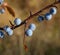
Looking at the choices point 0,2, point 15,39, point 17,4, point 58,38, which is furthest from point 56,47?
point 0,2

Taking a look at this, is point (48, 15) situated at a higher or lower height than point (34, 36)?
higher

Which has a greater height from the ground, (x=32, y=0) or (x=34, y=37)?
(x=32, y=0)

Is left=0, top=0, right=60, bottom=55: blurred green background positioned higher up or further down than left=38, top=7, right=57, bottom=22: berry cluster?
further down

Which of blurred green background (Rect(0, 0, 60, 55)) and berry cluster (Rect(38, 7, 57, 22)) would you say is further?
blurred green background (Rect(0, 0, 60, 55))

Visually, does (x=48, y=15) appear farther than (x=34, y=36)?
No

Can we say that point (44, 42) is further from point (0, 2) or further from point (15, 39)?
point (0, 2)

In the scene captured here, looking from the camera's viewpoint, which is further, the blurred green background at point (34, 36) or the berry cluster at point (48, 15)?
the blurred green background at point (34, 36)

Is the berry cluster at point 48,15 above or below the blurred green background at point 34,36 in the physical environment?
above

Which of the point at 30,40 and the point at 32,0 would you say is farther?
the point at 32,0
